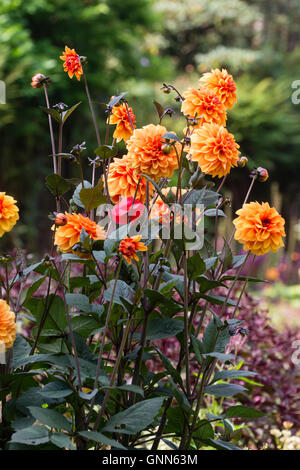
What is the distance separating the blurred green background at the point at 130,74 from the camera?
5672 millimetres

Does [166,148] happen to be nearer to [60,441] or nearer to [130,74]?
[60,441]

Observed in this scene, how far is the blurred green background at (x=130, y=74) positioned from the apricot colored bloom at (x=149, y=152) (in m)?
3.37

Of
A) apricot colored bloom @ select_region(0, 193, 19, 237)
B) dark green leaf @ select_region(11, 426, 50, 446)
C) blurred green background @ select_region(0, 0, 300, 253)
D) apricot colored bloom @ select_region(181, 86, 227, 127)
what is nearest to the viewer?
dark green leaf @ select_region(11, 426, 50, 446)

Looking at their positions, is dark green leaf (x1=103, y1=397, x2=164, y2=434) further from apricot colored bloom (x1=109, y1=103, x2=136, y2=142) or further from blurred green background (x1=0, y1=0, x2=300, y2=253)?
blurred green background (x1=0, y1=0, x2=300, y2=253)

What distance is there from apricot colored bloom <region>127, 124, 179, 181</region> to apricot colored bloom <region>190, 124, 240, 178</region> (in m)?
0.05

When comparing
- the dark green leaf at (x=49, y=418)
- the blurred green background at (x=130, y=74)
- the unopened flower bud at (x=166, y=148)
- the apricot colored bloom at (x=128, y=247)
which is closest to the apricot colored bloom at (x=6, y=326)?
the dark green leaf at (x=49, y=418)

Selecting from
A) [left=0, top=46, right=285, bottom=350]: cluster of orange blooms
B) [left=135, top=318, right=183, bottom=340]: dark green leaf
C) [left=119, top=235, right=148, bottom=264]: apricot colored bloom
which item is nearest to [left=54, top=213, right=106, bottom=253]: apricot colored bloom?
[left=0, top=46, right=285, bottom=350]: cluster of orange blooms

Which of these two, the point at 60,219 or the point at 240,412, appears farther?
the point at 240,412

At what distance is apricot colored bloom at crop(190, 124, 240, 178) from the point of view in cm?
83

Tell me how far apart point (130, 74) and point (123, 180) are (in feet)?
21.3

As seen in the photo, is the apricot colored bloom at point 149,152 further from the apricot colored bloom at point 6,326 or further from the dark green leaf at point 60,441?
the dark green leaf at point 60,441

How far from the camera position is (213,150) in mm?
832

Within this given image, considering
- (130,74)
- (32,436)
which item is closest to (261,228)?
(32,436)
